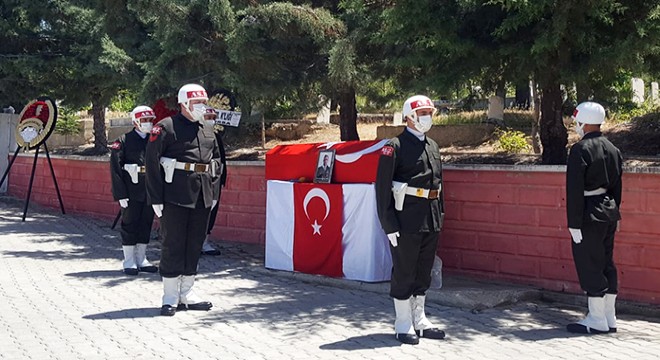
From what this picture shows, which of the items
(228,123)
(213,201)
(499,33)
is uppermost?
(499,33)

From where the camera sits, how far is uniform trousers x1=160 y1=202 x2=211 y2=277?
27.9 ft

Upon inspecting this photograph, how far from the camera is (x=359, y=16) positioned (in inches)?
456

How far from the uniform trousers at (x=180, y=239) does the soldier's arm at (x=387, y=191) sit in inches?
83.3

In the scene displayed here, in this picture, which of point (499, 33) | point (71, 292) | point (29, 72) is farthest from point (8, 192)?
point (499, 33)

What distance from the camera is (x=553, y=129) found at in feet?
35.8

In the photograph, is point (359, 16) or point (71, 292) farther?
point (359, 16)

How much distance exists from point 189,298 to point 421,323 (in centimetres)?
251

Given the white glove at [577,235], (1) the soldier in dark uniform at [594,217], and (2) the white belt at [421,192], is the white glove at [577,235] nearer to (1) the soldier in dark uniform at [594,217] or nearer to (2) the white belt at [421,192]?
A: (1) the soldier in dark uniform at [594,217]

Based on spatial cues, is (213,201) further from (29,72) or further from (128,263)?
(29,72)

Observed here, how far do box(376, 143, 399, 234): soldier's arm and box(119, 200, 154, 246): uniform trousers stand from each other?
435 centimetres

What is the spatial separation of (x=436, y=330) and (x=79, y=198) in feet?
38.7

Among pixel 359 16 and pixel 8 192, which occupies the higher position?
pixel 359 16

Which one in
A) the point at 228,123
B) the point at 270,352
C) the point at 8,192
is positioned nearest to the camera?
the point at 270,352

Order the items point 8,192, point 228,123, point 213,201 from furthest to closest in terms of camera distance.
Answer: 1. point 8,192
2. point 228,123
3. point 213,201
